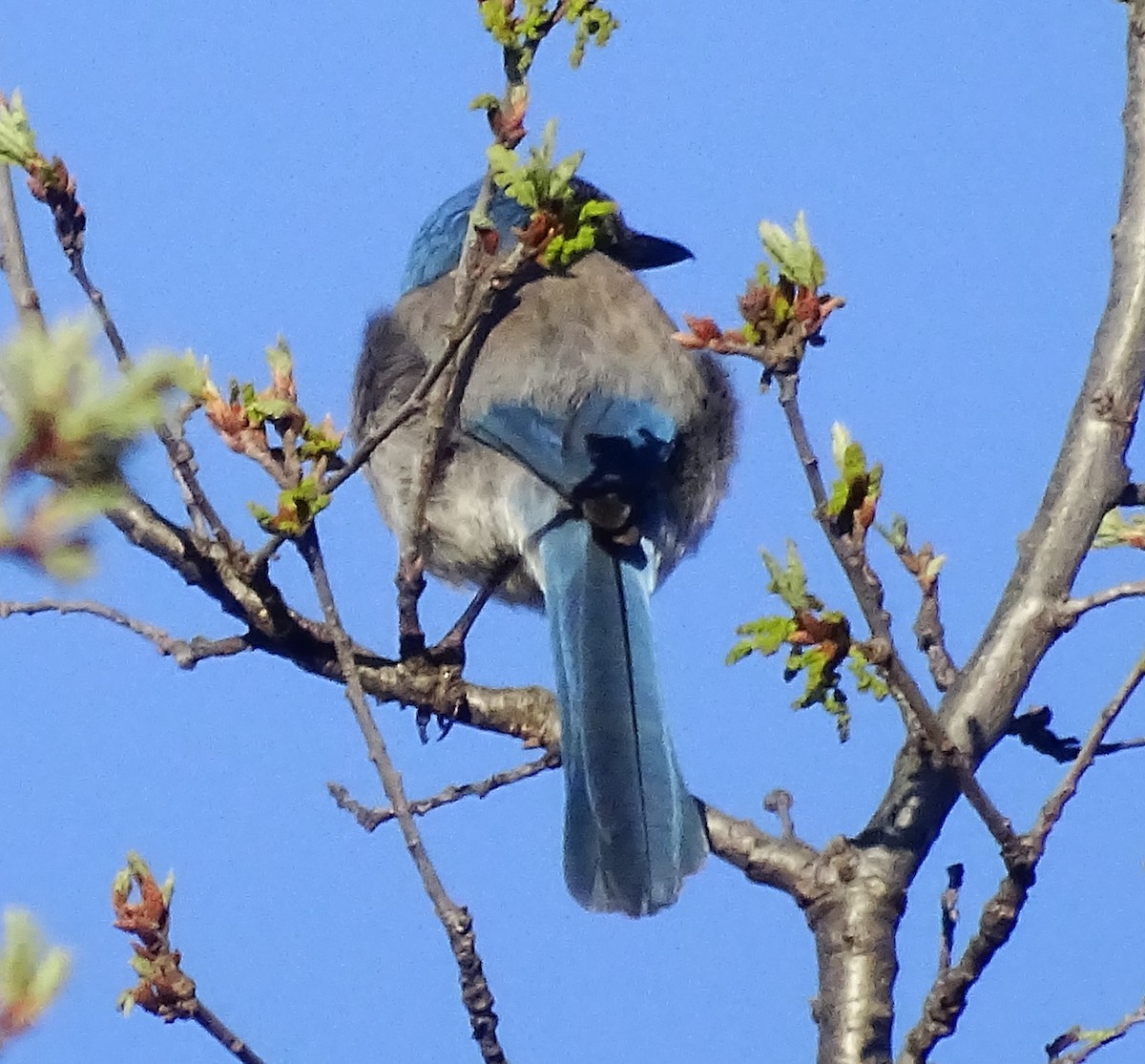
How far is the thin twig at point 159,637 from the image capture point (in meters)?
2.39

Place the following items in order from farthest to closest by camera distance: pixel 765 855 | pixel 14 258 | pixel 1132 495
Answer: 1. pixel 765 855
2. pixel 1132 495
3. pixel 14 258

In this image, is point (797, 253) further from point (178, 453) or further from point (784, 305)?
point (178, 453)

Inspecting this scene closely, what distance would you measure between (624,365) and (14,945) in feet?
9.28

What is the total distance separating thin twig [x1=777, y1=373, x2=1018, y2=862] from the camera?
1.87m

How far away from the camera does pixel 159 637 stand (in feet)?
8.40

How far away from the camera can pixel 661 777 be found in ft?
10.7

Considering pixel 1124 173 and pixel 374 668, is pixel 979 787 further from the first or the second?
pixel 374 668

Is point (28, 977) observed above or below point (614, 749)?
below

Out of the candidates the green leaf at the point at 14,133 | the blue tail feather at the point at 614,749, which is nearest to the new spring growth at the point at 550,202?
A: the green leaf at the point at 14,133

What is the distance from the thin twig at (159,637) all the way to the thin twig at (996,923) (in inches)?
43.3

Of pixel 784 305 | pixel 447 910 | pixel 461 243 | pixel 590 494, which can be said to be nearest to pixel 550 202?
pixel 784 305

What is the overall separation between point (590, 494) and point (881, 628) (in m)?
1.71

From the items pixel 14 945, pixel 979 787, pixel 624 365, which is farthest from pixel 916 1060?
pixel 624 365

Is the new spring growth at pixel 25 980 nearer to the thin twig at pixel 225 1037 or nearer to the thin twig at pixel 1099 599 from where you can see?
the thin twig at pixel 225 1037
